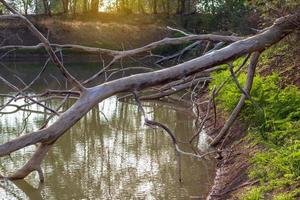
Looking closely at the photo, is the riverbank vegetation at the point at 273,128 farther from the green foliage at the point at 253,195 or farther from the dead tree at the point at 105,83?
the dead tree at the point at 105,83

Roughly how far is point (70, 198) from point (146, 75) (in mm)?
2139

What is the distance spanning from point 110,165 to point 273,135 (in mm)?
2728

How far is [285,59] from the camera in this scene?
35.2 ft

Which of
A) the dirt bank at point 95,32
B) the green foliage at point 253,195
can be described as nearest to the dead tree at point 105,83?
the green foliage at point 253,195

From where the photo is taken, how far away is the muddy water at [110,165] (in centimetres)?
743

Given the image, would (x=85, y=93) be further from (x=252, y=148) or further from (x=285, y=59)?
(x=285, y=59)

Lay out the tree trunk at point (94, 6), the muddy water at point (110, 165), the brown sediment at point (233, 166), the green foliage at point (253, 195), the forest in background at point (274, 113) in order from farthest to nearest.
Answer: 1. the tree trunk at point (94, 6)
2. the muddy water at point (110, 165)
3. the brown sediment at point (233, 166)
4. the forest in background at point (274, 113)
5. the green foliage at point (253, 195)

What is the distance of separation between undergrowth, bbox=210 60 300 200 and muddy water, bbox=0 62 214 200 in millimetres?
929

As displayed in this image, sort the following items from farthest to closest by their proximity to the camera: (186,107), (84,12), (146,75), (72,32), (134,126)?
(84,12), (72,32), (186,107), (134,126), (146,75)

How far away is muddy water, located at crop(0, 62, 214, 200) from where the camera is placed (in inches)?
293

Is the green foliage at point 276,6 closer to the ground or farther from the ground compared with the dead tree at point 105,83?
farther from the ground

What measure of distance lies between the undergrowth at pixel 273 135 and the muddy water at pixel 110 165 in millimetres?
929

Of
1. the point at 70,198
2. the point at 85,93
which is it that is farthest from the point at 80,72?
the point at 85,93

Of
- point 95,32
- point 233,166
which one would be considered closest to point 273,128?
point 233,166
